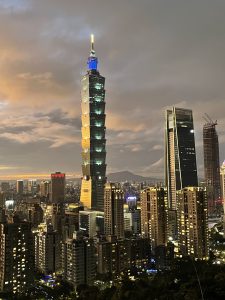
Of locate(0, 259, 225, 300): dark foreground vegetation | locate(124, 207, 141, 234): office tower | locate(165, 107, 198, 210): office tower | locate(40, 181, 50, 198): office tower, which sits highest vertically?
locate(165, 107, 198, 210): office tower

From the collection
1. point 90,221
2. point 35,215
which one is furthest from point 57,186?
point 90,221

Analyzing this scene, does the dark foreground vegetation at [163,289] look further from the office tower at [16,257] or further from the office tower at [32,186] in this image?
the office tower at [32,186]

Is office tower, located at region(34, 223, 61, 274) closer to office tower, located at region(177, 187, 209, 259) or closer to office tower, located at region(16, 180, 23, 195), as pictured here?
office tower, located at region(177, 187, 209, 259)

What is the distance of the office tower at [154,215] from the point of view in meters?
19.3

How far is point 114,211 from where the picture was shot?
2155 cm

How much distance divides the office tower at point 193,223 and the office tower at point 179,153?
14.3m

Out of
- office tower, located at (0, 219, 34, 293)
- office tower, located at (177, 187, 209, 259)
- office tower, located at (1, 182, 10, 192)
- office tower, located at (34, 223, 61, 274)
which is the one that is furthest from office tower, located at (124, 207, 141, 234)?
office tower, located at (1, 182, 10, 192)

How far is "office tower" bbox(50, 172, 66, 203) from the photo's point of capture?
40312 mm

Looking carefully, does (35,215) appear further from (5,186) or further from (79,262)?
(5,186)

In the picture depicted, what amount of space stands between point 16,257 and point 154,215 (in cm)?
880

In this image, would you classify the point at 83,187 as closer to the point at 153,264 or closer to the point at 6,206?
the point at 6,206

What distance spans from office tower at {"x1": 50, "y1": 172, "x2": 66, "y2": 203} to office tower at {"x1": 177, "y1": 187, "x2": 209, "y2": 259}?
2309cm

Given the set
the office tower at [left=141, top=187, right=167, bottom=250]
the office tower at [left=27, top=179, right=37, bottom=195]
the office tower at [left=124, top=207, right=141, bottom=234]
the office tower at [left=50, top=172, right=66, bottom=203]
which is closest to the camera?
the office tower at [left=141, top=187, right=167, bottom=250]

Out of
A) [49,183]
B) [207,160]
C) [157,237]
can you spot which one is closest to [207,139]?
[207,160]
